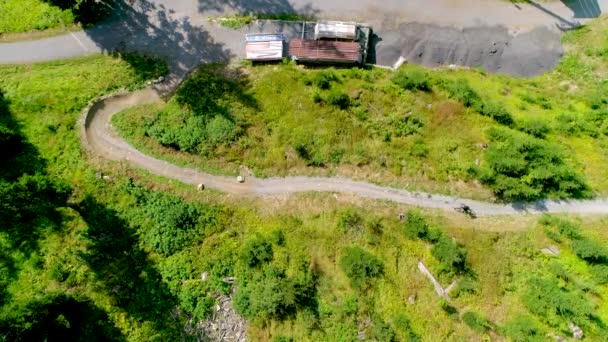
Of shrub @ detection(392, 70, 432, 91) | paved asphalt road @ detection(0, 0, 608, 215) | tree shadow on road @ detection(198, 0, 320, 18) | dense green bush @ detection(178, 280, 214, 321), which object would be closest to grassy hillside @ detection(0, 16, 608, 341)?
dense green bush @ detection(178, 280, 214, 321)

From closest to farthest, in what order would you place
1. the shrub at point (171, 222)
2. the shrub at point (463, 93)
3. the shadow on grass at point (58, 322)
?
the shadow on grass at point (58, 322) → the shrub at point (171, 222) → the shrub at point (463, 93)

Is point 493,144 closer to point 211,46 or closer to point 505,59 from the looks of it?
point 505,59

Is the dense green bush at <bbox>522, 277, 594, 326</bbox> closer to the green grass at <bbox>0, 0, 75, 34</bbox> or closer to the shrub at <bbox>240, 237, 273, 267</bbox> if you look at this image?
the shrub at <bbox>240, 237, 273, 267</bbox>

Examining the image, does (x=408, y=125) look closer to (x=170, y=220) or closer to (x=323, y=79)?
(x=323, y=79)

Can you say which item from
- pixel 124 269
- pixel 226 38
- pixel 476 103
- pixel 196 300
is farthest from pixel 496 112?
pixel 124 269

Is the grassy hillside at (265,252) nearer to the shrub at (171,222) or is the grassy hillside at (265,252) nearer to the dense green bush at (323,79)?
the shrub at (171,222)

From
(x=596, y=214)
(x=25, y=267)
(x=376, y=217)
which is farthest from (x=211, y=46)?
(x=596, y=214)

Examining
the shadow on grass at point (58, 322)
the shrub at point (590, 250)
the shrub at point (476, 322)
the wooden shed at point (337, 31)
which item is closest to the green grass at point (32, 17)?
the wooden shed at point (337, 31)
